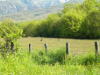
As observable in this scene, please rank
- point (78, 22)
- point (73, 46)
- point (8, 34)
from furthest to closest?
point (78, 22) → point (73, 46) → point (8, 34)

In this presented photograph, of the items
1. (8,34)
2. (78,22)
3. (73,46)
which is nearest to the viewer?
(8,34)

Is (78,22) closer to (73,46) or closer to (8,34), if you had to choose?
(73,46)

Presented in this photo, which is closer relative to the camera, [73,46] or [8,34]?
[8,34]

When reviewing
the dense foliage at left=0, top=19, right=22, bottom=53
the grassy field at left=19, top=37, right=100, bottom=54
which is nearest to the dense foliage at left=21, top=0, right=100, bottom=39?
the grassy field at left=19, top=37, right=100, bottom=54

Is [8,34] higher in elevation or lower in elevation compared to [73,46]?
higher

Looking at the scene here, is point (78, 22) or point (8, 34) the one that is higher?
point (78, 22)

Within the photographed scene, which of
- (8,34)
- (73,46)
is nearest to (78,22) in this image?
(73,46)

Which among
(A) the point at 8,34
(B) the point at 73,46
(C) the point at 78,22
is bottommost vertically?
(B) the point at 73,46

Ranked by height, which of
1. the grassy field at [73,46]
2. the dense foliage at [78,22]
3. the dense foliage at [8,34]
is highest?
the dense foliage at [78,22]

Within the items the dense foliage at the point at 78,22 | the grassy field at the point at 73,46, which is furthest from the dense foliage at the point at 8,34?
the dense foliage at the point at 78,22

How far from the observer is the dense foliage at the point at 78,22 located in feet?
236

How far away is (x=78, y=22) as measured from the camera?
73.9m

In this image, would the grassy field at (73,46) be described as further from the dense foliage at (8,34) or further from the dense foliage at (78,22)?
the dense foliage at (78,22)

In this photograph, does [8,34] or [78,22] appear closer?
[8,34]
